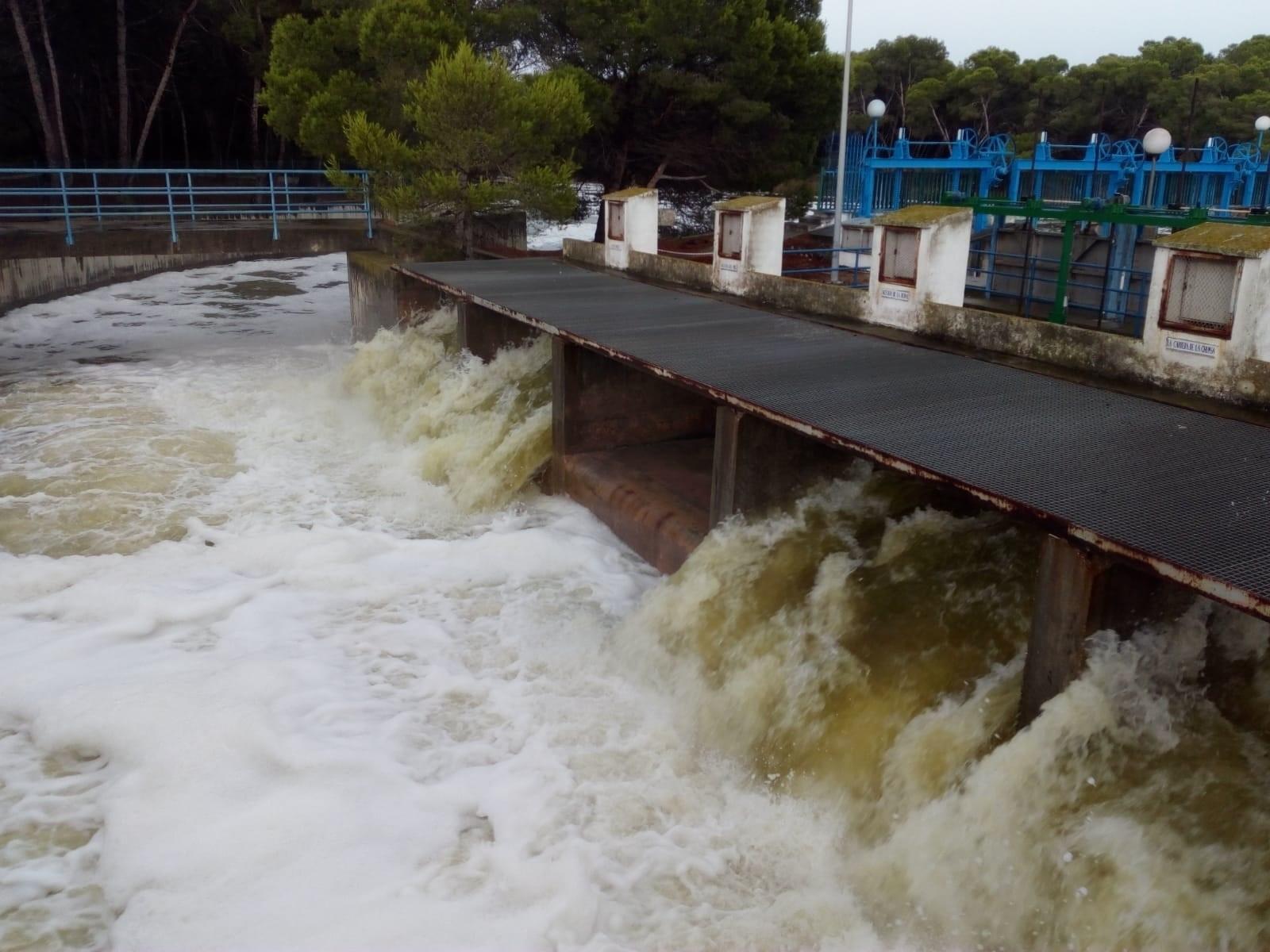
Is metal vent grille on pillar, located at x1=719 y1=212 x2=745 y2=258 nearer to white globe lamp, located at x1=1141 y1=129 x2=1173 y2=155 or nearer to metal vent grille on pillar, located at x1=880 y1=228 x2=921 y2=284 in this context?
metal vent grille on pillar, located at x1=880 y1=228 x2=921 y2=284

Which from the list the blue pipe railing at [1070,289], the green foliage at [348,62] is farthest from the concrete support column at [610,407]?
the green foliage at [348,62]

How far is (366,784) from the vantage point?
5.73 meters

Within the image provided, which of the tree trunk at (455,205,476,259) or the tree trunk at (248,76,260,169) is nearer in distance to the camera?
the tree trunk at (455,205,476,259)

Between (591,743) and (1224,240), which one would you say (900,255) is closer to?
(1224,240)

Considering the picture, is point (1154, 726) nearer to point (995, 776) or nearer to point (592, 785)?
point (995, 776)

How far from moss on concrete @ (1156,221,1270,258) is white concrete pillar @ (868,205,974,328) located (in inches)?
85.0

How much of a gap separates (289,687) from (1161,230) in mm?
15836

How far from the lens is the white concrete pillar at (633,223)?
44.0 ft

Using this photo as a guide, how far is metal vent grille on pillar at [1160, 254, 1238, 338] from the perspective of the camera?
6512 mm

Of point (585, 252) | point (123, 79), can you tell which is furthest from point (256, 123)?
point (585, 252)

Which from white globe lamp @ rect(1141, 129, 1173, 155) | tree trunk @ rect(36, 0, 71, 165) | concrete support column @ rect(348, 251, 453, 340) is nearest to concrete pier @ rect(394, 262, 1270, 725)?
concrete support column @ rect(348, 251, 453, 340)

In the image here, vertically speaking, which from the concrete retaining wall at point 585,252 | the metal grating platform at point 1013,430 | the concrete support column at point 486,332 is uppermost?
the concrete retaining wall at point 585,252

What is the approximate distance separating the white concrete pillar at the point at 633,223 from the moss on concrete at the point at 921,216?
464 centimetres

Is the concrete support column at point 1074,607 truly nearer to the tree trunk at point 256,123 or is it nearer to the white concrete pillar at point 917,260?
the white concrete pillar at point 917,260
